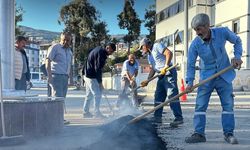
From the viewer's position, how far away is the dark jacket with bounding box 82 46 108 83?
870 centimetres

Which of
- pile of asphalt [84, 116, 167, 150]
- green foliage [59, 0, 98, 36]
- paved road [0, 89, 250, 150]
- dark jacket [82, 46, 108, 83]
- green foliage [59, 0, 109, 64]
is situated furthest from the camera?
green foliage [59, 0, 109, 64]

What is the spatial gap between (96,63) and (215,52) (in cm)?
368

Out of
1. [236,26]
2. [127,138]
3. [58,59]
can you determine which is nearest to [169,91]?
[58,59]

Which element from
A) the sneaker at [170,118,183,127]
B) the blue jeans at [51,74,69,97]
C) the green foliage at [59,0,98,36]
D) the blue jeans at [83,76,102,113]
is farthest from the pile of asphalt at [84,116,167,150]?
the green foliage at [59,0,98,36]

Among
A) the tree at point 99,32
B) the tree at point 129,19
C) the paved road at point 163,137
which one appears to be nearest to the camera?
the paved road at point 163,137

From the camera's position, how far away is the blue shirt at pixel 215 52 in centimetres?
555

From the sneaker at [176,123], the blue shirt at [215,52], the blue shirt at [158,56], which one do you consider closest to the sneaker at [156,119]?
the sneaker at [176,123]

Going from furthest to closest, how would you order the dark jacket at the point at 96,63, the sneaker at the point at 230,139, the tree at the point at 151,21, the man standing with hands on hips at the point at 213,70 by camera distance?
the tree at the point at 151,21
the dark jacket at the point at 96,63
the man standing with hands on hips at the point at 213,70
the sneaker at the point at 230,139

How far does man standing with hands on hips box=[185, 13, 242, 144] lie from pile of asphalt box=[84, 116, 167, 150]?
1.92 ft

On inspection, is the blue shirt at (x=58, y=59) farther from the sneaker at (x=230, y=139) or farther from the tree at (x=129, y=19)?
the tree at (x=129, y=19)

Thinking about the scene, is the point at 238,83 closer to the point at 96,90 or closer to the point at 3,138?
the point at 96,90

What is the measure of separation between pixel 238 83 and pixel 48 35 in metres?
15.7

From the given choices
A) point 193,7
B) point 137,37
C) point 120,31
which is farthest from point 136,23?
point 193,7

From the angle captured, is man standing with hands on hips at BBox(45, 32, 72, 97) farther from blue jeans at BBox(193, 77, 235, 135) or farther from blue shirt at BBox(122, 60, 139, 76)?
blue shirt at BBox(122, 60, 139, 76)
